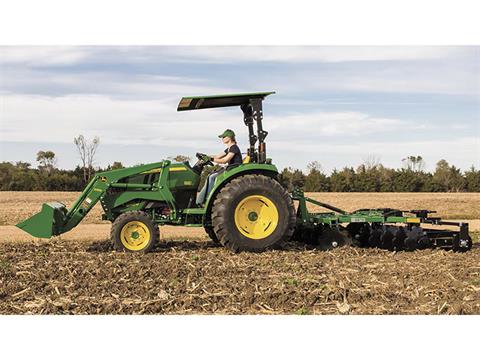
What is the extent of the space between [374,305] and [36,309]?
3988mm

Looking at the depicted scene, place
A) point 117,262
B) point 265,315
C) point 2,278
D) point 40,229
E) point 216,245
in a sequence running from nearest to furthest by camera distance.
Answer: point 265,315, point 2,278, point 117,262, point 40,229, point 216,245

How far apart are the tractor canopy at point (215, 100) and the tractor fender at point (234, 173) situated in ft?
4.01

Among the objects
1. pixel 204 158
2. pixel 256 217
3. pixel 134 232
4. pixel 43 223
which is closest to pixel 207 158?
pixel 204 158

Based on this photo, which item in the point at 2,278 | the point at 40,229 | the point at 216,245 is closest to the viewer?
the point at 2,278

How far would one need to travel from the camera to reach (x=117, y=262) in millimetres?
9883

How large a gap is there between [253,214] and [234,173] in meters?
0.79

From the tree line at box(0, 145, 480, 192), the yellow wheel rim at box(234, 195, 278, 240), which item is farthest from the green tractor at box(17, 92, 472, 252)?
the tree line at box(0, 145, 480, 192)

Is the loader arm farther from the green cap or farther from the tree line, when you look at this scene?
the tree line

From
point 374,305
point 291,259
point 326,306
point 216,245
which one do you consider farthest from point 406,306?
point 216,245

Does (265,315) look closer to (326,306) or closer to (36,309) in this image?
(326,306)

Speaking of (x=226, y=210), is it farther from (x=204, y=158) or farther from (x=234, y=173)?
(x=204, y=158)

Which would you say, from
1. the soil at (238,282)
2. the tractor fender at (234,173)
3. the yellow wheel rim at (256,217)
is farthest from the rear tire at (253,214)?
the soil at (238,282)

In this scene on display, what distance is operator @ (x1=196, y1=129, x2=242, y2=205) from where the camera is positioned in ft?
36.4

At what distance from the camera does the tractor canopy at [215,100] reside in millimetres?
10984
